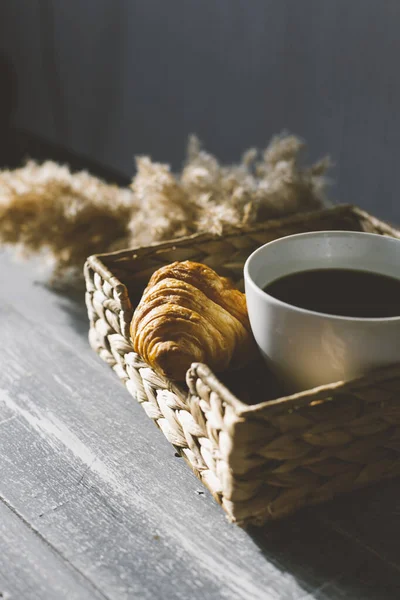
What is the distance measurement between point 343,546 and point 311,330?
6.3 inches

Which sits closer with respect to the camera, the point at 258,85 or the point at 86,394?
the point at 86,394

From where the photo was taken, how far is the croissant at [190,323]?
60 cm

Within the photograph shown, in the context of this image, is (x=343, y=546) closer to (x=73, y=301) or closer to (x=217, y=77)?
(x=73, y=301)

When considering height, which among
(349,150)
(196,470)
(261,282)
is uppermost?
(261,282)

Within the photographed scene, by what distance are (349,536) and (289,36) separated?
126 cm

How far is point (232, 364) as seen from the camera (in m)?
0.66

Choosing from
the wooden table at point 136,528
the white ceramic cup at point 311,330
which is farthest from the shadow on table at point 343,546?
the white ceramic cup at point 311,330

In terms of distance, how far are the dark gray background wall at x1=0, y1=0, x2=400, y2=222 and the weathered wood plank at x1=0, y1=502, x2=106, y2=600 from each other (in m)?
1.15

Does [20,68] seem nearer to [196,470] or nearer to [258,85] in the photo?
[258,85]

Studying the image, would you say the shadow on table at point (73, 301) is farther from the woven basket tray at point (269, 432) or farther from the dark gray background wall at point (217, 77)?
the dark gray background wall at point (217, 77)

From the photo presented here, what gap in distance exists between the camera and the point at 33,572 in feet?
1.70

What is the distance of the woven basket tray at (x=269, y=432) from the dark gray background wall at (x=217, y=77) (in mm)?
960

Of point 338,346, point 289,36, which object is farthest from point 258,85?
point 338,346

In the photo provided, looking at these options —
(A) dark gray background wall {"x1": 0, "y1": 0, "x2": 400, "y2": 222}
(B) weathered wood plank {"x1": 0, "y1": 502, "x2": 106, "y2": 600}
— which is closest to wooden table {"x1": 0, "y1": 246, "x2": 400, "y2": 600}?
(B) weathered wood plank {"x1": 0, "y1": 502, "x2": 106, "y2": 600}
